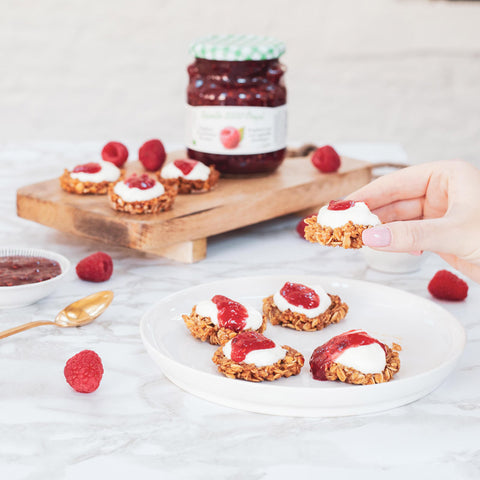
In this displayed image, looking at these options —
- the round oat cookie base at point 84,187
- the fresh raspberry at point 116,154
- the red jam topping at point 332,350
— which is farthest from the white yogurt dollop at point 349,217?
the fresh raspberry at point 116,154

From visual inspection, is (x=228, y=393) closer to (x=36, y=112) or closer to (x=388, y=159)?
(x=388, y=159)

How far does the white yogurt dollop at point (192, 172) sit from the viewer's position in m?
1.60

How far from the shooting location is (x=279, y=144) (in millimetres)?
1697

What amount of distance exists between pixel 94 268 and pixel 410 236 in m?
0.61

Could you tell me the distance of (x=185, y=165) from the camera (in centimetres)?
162

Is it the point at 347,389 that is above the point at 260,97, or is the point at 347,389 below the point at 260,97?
below

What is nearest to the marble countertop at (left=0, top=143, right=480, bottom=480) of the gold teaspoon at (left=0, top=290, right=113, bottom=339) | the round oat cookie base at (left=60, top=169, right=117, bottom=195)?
the gold teaspoon at (left=0, top=290, right=113, bottom=339)

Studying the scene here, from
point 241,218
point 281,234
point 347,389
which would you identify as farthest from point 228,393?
point 281,234

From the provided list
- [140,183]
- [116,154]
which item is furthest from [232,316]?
[116,154]

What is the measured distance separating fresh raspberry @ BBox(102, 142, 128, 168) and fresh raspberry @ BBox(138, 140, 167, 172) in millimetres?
43

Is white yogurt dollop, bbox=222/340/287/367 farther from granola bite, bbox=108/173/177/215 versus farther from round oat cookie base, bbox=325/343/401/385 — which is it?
granola bite, bbox=108/173/177/215

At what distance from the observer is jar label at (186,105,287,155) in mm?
1631

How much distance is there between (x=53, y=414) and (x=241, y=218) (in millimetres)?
722

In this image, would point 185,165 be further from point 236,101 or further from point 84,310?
point 84,310
